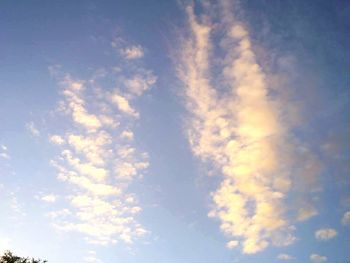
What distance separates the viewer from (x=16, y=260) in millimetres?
80125

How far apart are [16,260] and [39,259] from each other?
495cm

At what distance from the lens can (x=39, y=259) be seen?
80.2 metres
